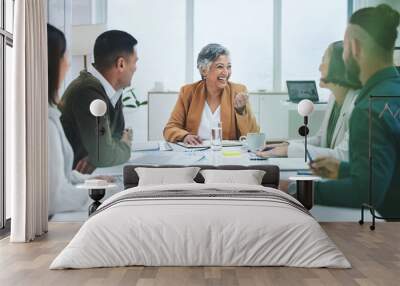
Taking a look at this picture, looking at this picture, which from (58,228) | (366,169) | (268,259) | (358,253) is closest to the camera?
(268,259)

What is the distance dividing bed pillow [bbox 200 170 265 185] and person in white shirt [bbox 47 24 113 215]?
1397 mm

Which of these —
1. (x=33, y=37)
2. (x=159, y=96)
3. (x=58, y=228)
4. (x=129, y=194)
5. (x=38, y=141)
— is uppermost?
(x=33, y=37)

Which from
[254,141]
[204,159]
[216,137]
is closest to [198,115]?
[216,137]

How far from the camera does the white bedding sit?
4.86 m

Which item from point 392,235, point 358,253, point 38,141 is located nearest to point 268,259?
point 358,253

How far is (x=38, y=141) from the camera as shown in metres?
6.68

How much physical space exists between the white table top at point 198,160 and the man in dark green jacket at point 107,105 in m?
0.11

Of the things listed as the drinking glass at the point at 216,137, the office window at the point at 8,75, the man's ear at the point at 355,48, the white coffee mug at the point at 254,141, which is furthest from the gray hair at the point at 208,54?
the office window at the point at 8,75

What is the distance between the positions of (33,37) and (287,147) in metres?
3.34

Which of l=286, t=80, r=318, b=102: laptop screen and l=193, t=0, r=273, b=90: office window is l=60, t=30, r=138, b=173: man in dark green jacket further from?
l=286, t=80, r=318, b=102: laptop screen

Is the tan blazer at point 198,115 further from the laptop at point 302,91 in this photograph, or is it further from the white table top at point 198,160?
the laptop at point 302,91

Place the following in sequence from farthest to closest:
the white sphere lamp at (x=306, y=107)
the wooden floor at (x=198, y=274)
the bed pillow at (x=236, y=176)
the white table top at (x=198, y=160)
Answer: the white table top at (x=198, y=160) → the white sphere lamp at (x=306, y=107) → the bed pillow at (x=236, y=176) → the wooden floor at (x=198, y=274)

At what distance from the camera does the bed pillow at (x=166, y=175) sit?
7.21 metres

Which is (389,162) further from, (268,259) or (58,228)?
(58,228)
